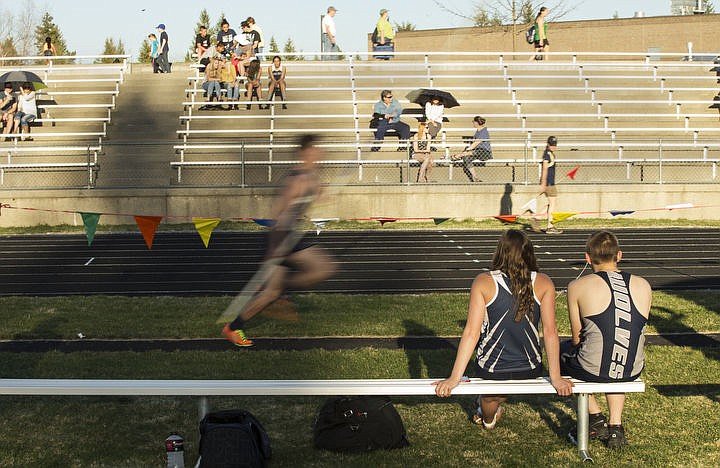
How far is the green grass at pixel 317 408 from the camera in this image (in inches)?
239

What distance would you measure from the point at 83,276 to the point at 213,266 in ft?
7.14

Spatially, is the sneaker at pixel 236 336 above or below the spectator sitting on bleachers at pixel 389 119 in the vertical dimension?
below

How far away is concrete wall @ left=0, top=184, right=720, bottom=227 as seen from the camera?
2239 centimetres

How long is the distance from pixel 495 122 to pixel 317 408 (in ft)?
69.7

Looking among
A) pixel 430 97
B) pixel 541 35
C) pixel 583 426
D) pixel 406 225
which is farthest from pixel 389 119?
pixel 583 426

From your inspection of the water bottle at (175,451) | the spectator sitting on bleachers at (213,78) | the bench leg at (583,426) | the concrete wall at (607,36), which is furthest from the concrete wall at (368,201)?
the concrete wall at (607,36)

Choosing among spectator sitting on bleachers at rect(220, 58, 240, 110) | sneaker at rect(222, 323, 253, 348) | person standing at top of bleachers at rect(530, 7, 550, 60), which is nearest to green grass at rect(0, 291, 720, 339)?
sneaker at rect(222, 323, 253, 348)

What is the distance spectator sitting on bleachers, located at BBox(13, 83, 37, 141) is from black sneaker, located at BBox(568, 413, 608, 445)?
22889 mm

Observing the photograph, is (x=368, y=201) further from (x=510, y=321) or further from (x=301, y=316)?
(x=510, y=321)

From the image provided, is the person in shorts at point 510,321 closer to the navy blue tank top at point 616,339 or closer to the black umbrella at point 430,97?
the navy blue tank top at point 616,339

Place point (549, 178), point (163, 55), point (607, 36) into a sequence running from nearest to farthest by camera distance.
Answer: point (549, 178) < point (163, 55) < point (607, 36)

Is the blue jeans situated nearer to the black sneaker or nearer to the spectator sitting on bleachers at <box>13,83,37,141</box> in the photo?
the spectator sitting on bleachers at <box>13,83,37,141</box>

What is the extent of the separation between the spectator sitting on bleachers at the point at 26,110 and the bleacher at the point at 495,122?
4.17 metres

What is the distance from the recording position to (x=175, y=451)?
573cm
